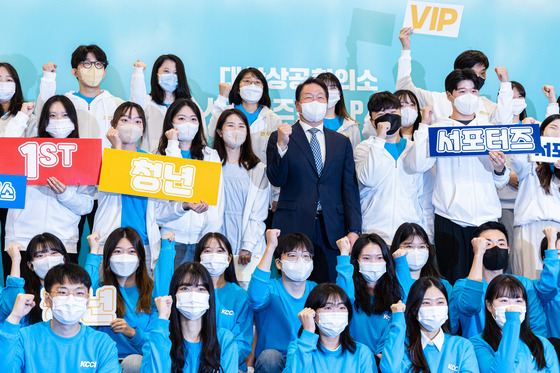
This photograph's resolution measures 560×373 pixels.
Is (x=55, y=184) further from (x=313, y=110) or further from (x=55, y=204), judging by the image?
(x=313, y=110)

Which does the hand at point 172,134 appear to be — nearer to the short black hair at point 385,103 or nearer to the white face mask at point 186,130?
the white face mask at point 186,130

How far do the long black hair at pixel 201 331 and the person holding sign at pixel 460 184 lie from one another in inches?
78.2

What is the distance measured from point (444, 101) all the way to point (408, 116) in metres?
0.71

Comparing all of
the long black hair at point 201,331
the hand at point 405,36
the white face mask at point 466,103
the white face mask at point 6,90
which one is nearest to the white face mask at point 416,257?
the white face mask at point 466,103

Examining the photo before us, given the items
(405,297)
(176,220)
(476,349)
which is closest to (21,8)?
(176,220)

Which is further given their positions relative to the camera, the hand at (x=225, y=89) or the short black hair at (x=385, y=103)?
the hand at (x=225, y=89)

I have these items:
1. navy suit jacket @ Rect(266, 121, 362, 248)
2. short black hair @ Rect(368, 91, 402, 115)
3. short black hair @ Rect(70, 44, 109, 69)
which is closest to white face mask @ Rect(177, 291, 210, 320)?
navy suit jacket @ Rect(266, 121, 362, 248)

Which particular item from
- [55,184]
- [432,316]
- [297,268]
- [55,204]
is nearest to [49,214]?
[55,204]

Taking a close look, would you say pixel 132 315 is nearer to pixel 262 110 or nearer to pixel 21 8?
pixel 262 110

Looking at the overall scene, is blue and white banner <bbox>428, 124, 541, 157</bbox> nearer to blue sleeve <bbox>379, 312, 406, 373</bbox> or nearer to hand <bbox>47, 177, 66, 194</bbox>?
blue sleeve <bbox>379, 312, 406, 373</bbox>

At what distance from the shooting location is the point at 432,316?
457cm

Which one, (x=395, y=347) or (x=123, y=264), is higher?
(x=123, y=264)

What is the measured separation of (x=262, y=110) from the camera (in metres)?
6.46

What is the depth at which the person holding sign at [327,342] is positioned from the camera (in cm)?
440
